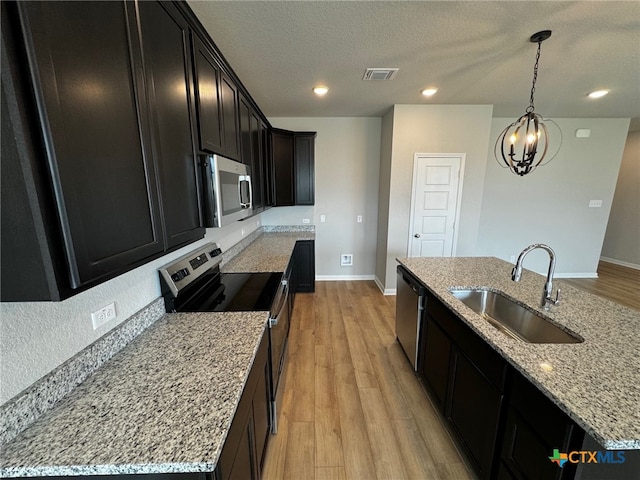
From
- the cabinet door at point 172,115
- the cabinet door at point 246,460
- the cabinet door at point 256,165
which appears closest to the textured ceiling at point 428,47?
the cabinet door at point 256,165

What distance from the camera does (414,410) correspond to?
6.29 ft

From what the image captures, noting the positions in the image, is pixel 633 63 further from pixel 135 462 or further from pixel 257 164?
pixel 135 462

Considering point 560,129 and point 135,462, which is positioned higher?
point 560,129

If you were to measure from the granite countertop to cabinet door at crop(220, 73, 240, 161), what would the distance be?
5.90ft

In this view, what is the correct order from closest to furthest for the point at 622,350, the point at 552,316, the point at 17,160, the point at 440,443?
the point at 17,160 < the point at 622,350 < the point at 552,316 < the point at 440,443

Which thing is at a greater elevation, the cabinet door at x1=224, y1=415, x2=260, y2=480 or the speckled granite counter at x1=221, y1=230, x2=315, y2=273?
the speckled granite counter at x1=221, y1=230, x2=315, y2=273

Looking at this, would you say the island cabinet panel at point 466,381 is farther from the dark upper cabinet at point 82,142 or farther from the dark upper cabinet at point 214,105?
the dark upper cabinet at point 214,105

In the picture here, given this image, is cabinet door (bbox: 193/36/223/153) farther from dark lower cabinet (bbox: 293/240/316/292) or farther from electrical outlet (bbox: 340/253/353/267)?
electrical outlet (bbox: 340/253/353/267)

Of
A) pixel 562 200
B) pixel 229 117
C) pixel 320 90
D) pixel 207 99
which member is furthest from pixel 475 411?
pixel 562 200

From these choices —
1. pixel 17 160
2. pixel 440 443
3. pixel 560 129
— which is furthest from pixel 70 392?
pixel 560 129

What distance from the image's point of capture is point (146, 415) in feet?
2.60

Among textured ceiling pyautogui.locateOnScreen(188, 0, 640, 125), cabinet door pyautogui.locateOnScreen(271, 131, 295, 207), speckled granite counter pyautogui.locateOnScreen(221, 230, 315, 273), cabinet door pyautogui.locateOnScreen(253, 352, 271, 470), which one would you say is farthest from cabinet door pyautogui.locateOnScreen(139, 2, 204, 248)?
cabinet door pyautogui.locateOnScreen(271, 131, 295, 207)

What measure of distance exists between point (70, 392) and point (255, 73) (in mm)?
2671

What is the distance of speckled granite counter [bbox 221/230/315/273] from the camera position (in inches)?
92.4
